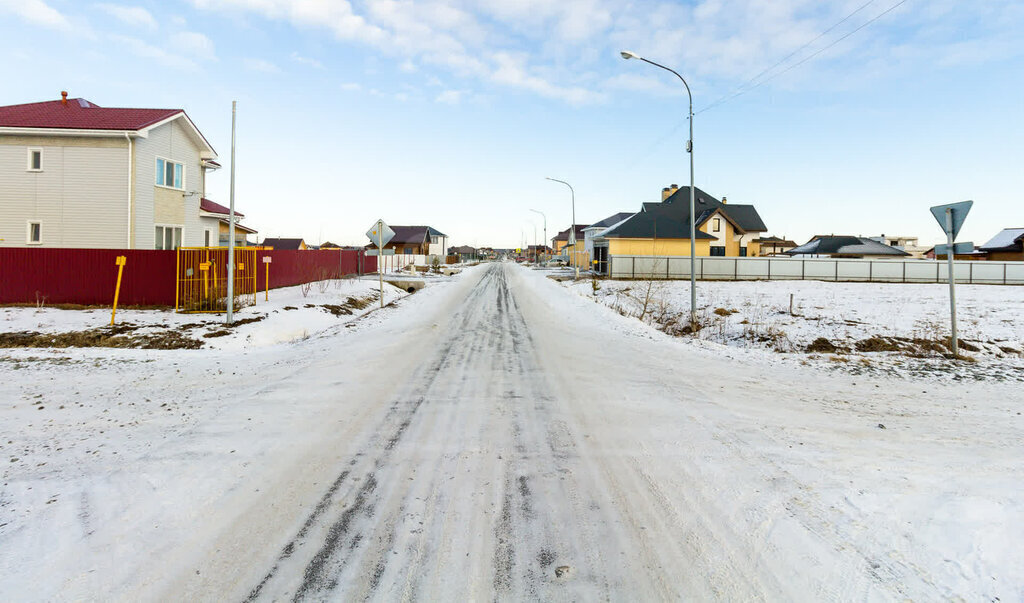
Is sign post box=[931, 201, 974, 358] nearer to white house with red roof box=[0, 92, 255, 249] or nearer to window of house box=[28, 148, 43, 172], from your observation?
white house with red roof box=[0, 92, 255, 249]

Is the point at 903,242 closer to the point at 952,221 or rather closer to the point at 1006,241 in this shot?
the point at 1006,241

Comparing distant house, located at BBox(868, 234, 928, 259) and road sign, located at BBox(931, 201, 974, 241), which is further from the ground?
distant house, located at BBox(868, 234, 928, 259)

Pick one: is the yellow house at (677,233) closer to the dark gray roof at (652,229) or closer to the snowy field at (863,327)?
the dark gray roof at (652,229)

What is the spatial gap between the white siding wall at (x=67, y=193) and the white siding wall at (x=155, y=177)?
522mm

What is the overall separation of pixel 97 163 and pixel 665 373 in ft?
78.7

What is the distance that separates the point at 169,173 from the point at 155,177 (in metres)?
1.13

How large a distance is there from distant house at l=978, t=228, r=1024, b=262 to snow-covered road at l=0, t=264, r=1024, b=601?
55.6 m

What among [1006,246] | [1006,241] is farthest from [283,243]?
[1006,241]

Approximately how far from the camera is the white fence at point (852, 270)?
33.4m

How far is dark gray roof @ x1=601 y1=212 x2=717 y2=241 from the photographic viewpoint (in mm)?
40469

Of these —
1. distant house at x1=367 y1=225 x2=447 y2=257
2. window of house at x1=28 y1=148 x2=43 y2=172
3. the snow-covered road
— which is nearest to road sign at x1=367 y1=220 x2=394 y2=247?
the snow-covered road

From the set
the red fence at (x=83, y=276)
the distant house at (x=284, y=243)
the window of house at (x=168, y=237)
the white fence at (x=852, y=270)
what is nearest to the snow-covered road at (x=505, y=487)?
the red fence at (x=83, y=276)

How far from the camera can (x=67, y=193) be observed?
2039 cm

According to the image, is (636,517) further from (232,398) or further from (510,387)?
(232,398)
